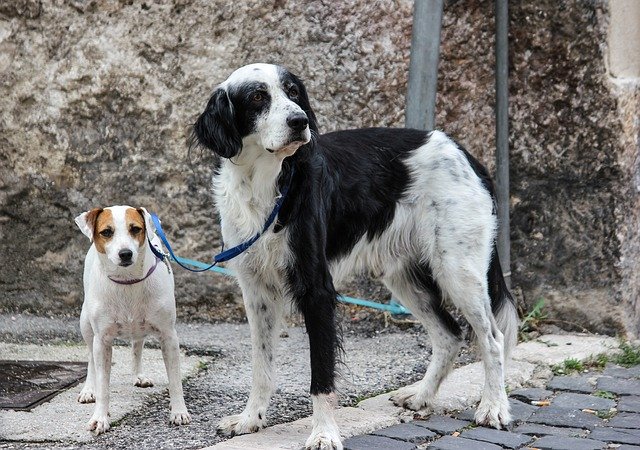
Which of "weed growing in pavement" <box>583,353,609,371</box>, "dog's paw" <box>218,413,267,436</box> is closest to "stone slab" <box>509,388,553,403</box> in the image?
"weed growing in pavement" <box>583,353,609,371</box>

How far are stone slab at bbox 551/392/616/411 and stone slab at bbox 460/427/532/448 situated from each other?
0.55 meters

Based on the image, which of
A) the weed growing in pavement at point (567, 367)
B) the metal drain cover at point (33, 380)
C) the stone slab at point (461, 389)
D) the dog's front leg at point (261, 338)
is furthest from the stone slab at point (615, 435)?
the metal drain cover at point (33, 380)

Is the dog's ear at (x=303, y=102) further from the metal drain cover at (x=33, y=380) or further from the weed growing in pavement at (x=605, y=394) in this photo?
the weed growing in pavement at (x=605, y=394)

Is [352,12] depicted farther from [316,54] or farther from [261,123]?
[261,123]

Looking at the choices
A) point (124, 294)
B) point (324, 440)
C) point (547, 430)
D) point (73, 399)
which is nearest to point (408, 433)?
point (324, 440)

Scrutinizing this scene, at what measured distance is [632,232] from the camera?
236 inches

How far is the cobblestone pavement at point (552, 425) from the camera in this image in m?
4.06

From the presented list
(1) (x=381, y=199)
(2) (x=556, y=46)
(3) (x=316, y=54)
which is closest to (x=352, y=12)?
(3) (x=316, y=54)

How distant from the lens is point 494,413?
439 cm

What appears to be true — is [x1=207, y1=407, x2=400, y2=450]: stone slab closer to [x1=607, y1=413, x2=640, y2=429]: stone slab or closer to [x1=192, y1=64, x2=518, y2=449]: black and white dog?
[x1=192, y1=64, x2=518, y2=449]: black and white dog

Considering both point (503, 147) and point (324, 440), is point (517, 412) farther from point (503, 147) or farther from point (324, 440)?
point (503, 147)

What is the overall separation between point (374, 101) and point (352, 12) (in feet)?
1.80

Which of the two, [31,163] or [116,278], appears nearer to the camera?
[116,278]

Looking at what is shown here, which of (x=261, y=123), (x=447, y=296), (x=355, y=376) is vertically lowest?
(x=355, y=376)
